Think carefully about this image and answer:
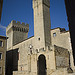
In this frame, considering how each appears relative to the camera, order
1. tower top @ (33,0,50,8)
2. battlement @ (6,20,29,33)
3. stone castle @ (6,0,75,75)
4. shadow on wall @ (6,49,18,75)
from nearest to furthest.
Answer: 1. stone castle @ (6,0,75,75)
2. tower top @ (33,0,50,8)
3. shadow on wall @ (6,49,18,75)
4. battlement @ (6,20,29,33)

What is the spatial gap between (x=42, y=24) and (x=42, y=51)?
283 inches

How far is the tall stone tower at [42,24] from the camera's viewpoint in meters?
23.8

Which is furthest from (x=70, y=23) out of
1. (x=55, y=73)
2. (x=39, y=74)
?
(x=39, y=74)

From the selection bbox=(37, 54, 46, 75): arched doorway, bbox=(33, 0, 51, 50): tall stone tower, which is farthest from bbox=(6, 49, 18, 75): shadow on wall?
bbox=(37, 54, 46, 75): arched doorway

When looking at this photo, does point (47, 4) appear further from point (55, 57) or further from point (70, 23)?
point (70, 23)

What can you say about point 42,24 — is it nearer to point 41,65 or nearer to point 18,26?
point 41,65

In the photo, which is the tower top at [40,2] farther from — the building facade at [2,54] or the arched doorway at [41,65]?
the arched doorway at [41,65]

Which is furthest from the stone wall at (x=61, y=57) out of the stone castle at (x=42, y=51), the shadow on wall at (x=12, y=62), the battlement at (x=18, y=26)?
the battlement at (x=18, y=26)

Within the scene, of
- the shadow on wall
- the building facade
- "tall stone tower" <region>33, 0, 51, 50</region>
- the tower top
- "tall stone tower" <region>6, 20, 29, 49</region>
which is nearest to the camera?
the building facade

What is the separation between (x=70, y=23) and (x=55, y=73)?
50.9 feet

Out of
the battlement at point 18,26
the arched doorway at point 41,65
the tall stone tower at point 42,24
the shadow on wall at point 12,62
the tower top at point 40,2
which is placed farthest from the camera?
the battlement at point 18,26

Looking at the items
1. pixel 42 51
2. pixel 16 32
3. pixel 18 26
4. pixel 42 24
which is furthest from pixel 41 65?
pixel 18 26

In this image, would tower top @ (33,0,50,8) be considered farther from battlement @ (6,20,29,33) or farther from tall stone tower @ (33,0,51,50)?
battlement @ (6,20,29,33)

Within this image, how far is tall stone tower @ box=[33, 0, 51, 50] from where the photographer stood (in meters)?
23.8
